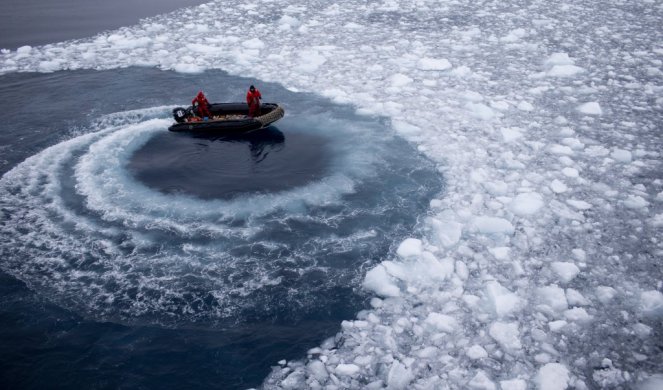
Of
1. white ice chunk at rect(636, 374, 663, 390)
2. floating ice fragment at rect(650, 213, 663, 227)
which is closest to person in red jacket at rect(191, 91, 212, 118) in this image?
floating ice fragment at rect(650, 213, 663, 227)

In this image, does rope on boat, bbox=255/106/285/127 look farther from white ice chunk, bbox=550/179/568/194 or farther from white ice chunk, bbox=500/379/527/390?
white ice chunk, bbox=500/379/527/390

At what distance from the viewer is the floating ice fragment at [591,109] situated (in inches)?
385

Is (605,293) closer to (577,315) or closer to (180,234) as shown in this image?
(577,315)

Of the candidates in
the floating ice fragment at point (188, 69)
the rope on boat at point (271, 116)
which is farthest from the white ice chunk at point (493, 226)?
the floating ice fragment at point (188, 69)

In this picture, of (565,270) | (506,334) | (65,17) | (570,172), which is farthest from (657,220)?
(65,17)

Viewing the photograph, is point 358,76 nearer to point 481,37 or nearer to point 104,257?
point 481,37

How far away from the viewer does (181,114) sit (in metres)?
10.6

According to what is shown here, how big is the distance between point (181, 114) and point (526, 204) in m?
7.76

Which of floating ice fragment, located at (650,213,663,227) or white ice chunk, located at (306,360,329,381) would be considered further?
floating ice fragment, located at (650,213,663,227)

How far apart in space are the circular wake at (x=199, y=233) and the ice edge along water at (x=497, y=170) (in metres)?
0.76

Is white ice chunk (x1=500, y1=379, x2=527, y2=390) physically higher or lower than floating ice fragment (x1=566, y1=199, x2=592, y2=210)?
lower

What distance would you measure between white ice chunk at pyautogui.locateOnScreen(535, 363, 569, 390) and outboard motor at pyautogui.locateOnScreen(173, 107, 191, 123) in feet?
28.6

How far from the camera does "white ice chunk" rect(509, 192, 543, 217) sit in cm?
718

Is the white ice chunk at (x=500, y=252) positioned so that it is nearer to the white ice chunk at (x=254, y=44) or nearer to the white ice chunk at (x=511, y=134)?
the white ice chunk at (x=511, y=134)
